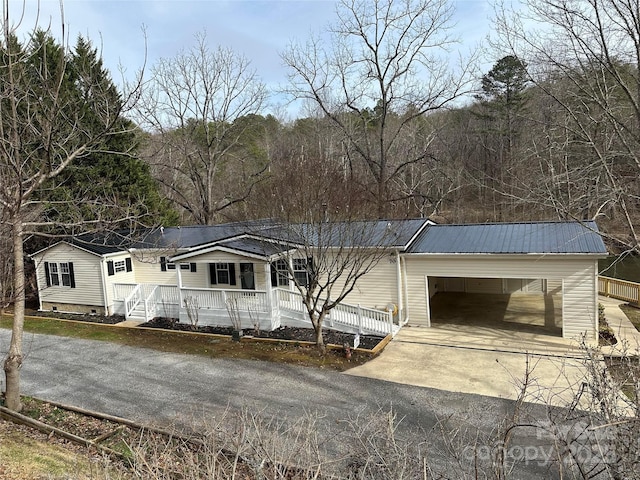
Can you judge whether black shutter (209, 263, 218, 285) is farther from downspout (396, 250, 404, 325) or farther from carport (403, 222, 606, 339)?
carport (403, 222, 606, 339)

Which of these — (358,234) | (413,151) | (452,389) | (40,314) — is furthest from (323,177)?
(413,151)

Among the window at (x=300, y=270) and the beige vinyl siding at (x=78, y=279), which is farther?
the beige vinyl siding at (x=78, y=279)

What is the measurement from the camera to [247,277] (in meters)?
16.9

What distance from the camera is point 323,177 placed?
14594 mm

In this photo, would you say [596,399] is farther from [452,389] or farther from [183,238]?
[183,238]

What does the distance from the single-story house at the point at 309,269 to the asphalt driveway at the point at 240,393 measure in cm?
306

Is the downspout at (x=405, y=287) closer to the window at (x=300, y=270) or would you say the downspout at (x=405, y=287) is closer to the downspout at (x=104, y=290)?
the window at (x=300, y=270)

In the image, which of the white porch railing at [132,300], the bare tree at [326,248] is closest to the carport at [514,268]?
the bare tree at [326,248]

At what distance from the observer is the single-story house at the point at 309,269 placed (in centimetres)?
1287

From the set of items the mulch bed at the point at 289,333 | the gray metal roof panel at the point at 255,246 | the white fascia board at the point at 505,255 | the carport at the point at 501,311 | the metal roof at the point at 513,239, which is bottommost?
the carport at the point at 501,311

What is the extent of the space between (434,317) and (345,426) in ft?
30.9

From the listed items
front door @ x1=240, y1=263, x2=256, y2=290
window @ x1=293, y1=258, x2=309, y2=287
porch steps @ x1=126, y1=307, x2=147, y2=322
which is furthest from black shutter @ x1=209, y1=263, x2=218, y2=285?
window @ x1=293, y1=258, x2=309, y2=287

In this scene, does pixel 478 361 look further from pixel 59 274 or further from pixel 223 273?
pixel 59 274

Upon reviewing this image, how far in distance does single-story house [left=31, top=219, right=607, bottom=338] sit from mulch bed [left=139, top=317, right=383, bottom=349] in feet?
0.96
